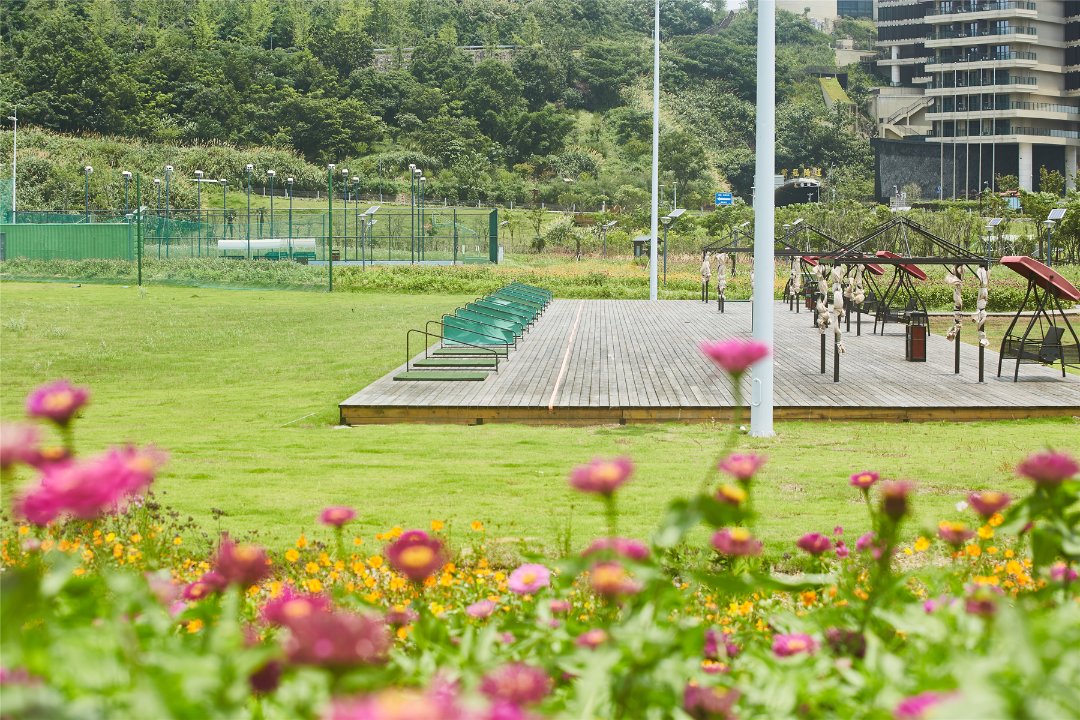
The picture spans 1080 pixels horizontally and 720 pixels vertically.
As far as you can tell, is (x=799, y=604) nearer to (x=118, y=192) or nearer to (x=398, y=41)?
(x=118, y=192)

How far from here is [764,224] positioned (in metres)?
10.4

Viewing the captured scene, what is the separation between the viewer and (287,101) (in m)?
80.3

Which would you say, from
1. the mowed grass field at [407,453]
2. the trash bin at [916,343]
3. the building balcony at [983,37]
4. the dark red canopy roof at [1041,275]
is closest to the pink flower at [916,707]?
the mowed grass field at [407,453]

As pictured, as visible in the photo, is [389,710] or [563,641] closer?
[389,710]

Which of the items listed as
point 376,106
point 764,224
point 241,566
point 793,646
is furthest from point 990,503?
point 376,106

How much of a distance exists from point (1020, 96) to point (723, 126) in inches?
735

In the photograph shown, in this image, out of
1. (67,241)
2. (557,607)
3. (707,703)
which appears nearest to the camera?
(707,703)

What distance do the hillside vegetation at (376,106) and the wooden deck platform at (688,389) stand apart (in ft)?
167

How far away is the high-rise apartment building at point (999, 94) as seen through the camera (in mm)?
78500

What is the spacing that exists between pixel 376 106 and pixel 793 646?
3326 inches

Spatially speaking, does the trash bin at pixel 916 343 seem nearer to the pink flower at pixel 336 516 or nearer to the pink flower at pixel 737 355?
the pink flower at pixel 336 516

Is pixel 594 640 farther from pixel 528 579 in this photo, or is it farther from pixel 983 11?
pixel 983 11

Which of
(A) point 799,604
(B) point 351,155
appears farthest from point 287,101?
(A) point 799,604

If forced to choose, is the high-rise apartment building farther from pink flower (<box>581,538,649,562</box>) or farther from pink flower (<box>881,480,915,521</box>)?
pink flower (<box>581,538,649,562</box>)
